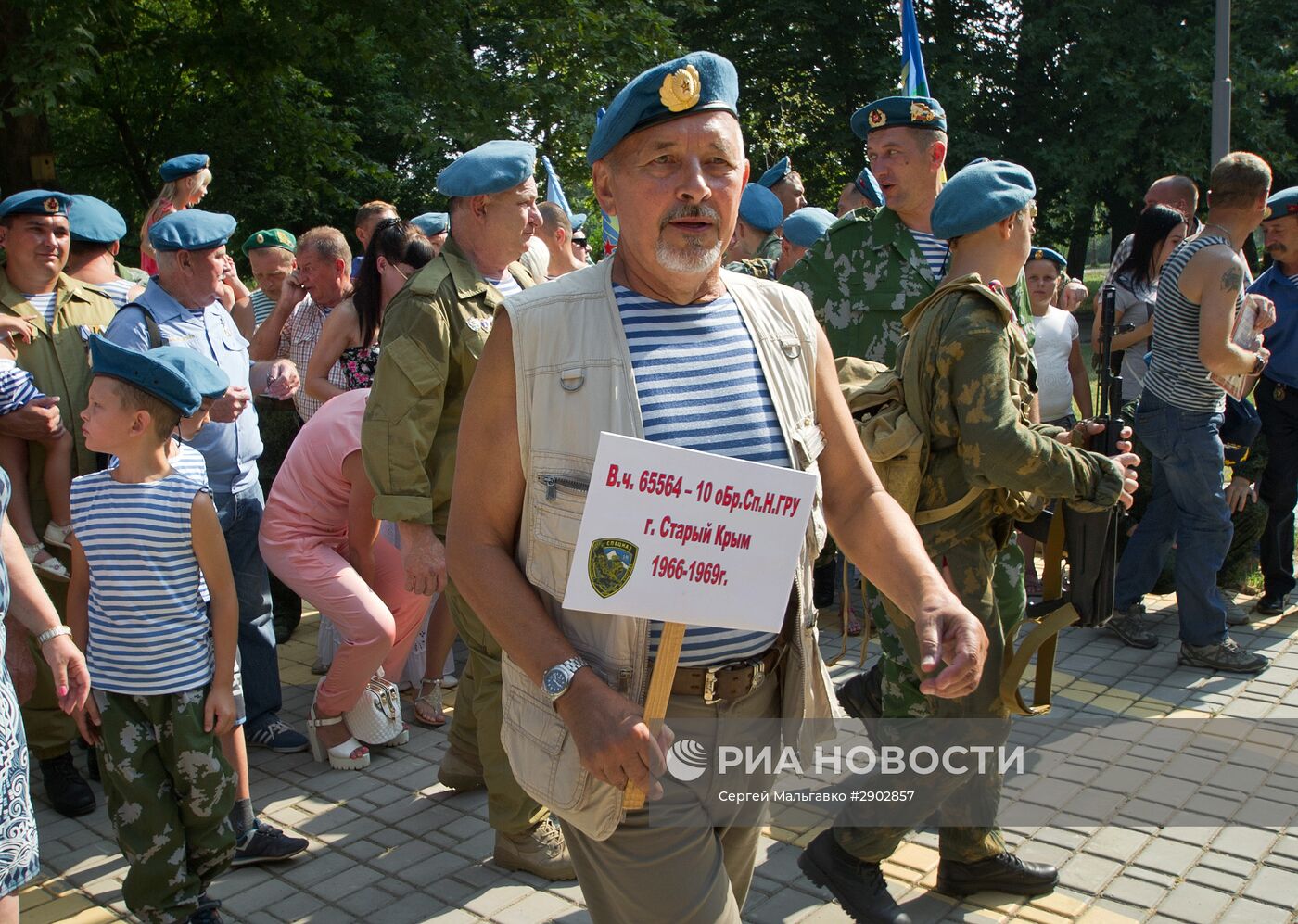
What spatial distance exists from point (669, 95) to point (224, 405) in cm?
304

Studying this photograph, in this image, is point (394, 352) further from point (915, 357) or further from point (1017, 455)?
point (1017, 455)

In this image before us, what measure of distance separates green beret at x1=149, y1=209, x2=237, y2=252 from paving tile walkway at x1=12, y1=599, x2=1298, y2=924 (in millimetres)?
2247

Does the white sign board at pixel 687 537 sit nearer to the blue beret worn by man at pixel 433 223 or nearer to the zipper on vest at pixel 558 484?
the zipper on vest at pixel 558 484

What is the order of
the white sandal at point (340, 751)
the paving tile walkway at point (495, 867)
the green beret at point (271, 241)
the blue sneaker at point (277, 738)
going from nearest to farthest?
the paving tile walkway at point (495, 867) → the white sandal at point (340, 751) → the blue sneaker at point (277, 738) → the green beret at point (271, 241)

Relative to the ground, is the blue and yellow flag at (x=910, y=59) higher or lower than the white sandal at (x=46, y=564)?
higher

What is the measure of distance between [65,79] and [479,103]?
16.9 feet

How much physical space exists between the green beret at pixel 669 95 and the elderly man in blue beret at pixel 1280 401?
522 cm

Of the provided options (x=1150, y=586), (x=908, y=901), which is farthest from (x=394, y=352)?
(x=1150, y=586)

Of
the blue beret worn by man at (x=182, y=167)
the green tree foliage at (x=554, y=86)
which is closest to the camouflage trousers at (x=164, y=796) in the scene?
the blue beret worn by man at (x=182, y=167)

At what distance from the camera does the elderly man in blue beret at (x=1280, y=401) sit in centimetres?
647

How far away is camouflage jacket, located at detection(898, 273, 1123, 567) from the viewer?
3.35m

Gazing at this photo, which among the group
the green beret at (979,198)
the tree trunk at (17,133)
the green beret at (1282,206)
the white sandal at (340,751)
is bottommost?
the white sandal at (340,751)

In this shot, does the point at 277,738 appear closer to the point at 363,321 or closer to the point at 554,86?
the point at 363,321

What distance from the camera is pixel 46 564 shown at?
470cm
